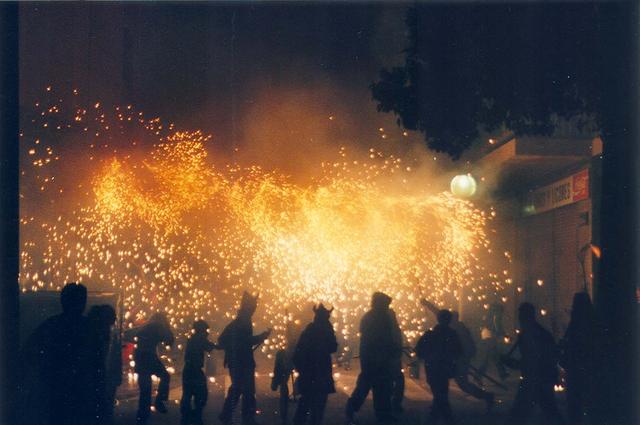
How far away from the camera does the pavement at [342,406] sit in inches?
461

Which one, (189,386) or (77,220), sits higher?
(77,220)

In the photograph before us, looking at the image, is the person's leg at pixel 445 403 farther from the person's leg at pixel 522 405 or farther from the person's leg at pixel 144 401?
the person's leg at pixel 144 401

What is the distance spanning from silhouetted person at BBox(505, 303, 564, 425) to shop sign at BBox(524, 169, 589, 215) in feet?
28.9

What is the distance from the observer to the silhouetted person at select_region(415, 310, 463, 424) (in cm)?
1091

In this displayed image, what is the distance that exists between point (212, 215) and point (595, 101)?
14469 millimetres

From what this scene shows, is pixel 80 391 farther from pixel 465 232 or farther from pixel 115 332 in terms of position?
pixel 465 232

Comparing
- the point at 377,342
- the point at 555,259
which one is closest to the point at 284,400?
the point at 377,342

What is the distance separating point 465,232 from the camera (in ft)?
83.8

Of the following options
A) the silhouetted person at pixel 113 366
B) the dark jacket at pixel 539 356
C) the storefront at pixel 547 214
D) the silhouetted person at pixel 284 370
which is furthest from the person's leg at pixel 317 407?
the storefront at pixel 547 214

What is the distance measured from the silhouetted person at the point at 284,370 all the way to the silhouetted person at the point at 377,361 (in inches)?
39.3

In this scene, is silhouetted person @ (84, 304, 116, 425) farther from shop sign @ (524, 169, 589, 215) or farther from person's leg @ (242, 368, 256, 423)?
shop sign @ (524, 169, 589, 215)

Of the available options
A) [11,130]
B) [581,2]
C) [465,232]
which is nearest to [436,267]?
[465,232]

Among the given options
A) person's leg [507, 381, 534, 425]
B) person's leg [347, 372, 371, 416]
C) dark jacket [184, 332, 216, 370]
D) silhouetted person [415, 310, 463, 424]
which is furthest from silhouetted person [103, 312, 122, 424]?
person's leg [507, 381, 534, 425]

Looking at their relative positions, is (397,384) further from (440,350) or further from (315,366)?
(315,366)
